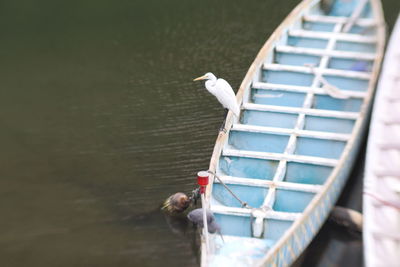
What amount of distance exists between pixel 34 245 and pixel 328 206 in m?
4.82

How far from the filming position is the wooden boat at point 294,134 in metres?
10.0

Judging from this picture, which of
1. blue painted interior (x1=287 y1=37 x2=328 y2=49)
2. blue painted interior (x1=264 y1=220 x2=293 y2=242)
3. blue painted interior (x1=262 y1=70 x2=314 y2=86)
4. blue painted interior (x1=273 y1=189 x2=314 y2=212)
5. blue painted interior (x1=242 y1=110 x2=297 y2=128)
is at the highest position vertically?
blue painted interior (x1=287 y1=37 x2=328 y2=49)

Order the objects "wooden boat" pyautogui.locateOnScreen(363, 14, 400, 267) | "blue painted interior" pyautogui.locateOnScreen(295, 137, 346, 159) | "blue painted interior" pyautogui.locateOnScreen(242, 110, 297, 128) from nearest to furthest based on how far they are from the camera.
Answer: "wooden boat" pyautogui.locateOnScreen(363, 14, 400, 267)
"blue painted interior" pyautogui.locateOnScreen(295, 137, 346, 159)
"blue painted interior" pyautogui.locateOnScreen(242, 110, 297, 128)

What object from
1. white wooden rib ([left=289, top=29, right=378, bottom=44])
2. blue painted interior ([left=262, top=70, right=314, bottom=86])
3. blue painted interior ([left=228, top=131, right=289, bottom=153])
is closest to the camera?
blue painted interior ([left=228, top=131, right=289, bottom=153])

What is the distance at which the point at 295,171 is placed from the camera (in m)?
11.5

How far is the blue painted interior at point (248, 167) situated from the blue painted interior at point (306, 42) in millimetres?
4502

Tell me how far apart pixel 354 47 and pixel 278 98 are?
2.80m

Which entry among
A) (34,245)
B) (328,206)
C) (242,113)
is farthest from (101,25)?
(328,206)

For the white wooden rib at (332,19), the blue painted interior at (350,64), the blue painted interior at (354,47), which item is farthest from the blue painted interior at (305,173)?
the white wooden rib at (332,19)

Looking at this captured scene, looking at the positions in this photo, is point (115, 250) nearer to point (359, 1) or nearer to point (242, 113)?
point (242, 113)

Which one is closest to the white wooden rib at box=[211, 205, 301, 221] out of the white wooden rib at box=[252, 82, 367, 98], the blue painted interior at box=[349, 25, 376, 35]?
the white wooden rib at box=[252, 82, 367, 98]

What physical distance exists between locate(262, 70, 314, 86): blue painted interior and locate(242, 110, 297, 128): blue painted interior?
53.9 inches

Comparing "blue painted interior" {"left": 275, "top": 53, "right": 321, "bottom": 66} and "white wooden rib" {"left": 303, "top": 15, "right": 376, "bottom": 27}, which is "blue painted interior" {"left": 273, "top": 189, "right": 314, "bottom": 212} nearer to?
"blue painted interior" {"left": 275, "top": 53, "right": 321, "bottom": 66}

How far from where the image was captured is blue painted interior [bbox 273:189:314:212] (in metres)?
10.7
